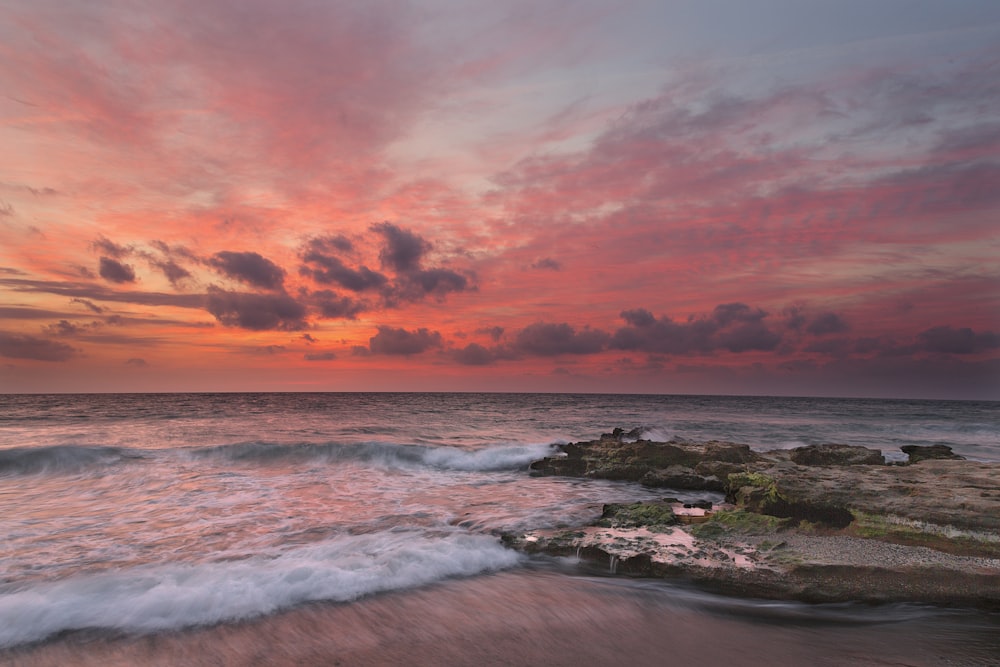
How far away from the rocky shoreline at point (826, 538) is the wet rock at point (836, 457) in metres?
4.79

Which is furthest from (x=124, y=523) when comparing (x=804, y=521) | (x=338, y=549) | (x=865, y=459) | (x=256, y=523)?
(x=865, y=459)

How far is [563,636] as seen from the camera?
538cm

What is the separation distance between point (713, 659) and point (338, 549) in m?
5.87

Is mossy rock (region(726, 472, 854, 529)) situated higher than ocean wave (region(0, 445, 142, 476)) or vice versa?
mossy rock (region(726, 472, 854, 529))

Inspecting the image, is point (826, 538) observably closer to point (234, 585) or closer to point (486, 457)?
point (234, 585)

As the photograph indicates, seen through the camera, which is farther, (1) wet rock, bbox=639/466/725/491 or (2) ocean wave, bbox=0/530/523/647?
(1) wet rock, bbox=639/466/725/491

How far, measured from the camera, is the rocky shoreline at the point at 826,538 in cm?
627

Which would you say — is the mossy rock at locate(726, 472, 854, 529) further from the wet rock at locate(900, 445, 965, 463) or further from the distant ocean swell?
the wet rock at locate(900, 445, 965, 463)

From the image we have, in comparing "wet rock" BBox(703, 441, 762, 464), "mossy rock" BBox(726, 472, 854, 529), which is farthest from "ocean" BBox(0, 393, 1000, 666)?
"wet rock" BBox(703, 441, 762, 464)

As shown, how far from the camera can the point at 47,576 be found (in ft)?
Answer: 23.4

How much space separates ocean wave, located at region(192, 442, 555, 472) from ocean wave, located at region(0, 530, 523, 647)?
39.1 ft

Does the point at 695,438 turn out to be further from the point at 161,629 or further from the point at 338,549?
the point at 161,629

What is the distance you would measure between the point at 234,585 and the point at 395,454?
1667cm

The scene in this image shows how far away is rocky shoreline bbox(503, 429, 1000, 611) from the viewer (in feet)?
20.6
